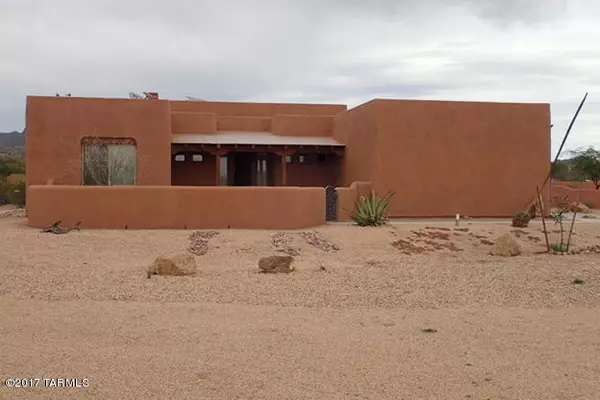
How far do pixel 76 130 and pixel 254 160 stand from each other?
28.0ft

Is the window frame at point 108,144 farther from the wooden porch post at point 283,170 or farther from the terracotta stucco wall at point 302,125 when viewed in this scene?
the terracotta stucco wall at point 302,125

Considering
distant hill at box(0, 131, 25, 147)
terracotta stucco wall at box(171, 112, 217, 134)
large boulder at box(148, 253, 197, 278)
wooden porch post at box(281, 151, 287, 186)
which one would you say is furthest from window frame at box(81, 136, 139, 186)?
distant hill at box(0, 131, 25, 147)

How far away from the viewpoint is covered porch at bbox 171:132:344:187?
25375 mm

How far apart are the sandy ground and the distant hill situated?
3470 inches

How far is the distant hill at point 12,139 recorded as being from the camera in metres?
96.8

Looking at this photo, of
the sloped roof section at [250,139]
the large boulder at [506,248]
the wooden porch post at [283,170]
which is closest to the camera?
the large boulder at [506,248]

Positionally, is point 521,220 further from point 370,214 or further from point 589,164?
point 589,164

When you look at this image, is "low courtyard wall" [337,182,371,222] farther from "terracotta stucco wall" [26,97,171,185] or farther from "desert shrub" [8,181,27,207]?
"desert shrub" [8,181,27,207]

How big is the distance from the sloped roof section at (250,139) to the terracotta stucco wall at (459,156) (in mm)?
4038


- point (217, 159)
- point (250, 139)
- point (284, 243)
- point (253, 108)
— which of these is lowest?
point (284, 243)

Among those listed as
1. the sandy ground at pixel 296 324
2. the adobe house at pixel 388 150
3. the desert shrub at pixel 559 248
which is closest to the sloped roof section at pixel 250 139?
the adobe house at pixel 388 150

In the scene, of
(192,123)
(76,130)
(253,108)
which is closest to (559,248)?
(192,123)

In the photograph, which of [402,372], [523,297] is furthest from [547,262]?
[402,372]

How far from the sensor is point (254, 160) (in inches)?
1136
